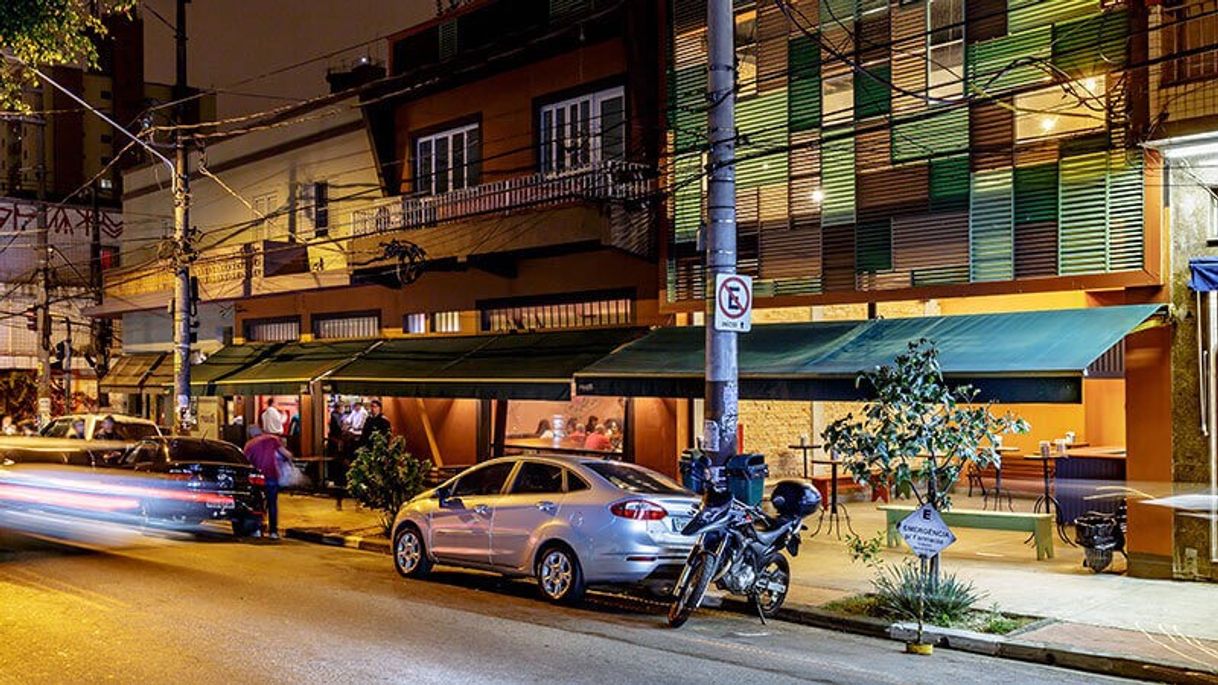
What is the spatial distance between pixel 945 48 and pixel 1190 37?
324 cm

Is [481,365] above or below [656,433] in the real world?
above

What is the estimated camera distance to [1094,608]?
11.5 meters

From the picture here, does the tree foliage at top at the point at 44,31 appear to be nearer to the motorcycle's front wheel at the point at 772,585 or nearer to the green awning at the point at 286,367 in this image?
the green awning at the point at 286,367

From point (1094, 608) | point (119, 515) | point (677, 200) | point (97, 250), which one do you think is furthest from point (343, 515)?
point (97, 250)

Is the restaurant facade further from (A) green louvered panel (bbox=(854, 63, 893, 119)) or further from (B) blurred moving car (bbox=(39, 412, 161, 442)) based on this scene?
(B) blurred moving car (bbox=(39, 412, 161, 442))

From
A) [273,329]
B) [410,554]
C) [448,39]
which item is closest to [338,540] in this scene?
[410,554]

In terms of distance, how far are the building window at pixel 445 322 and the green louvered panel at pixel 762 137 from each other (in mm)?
8195

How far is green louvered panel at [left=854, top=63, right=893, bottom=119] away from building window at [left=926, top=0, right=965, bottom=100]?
62cm

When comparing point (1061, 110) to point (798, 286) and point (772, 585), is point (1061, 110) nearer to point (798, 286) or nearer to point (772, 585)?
point (798, 286)

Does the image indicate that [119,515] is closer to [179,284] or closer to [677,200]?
[179,284]

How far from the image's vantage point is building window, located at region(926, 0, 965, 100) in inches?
583

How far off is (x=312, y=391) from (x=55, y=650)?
14.5 meters

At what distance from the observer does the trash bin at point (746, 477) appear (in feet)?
40.3

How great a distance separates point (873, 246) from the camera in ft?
51.7
